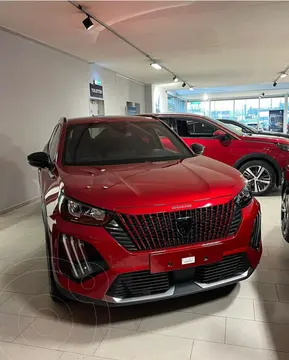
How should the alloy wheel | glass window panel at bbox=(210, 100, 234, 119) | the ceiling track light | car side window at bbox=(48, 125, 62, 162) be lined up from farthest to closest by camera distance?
glass window panel at bbox=(210, 100, 234, 119)
the alloy wheel
the ceiling track light
car side window at bbox=(48, 125, 62, 162)

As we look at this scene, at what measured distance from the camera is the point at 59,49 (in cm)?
671

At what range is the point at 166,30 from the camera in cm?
542

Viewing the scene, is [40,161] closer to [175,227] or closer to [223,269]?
[175,227]

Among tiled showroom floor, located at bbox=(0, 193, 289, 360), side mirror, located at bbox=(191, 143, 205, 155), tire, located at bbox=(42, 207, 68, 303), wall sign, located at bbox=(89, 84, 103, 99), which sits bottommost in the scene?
tiled showroom floor, located at bbox=(0, 193, 289, 360)

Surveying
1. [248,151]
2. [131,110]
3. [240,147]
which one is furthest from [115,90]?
[248,151]

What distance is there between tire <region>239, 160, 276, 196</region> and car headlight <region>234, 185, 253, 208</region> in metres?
3.52

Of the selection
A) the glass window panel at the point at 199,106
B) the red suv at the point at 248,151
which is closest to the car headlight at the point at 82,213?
the red suv at the point at 248,151

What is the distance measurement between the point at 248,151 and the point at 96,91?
4559mm

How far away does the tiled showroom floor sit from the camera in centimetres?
197

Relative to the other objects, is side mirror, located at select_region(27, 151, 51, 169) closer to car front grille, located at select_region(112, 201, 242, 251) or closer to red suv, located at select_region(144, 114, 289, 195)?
car front grille, located at select_region(112, 201, 242, 251)

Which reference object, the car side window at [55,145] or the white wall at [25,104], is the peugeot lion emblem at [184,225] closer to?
the car side window at [55,145]

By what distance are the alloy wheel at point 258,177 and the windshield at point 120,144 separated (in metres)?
2.81

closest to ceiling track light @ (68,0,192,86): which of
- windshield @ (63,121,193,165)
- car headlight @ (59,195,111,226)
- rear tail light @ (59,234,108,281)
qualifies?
windshield @ (63,121,193,165)

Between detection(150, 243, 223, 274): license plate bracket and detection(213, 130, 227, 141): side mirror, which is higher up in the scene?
detection(213, 130, 227, 141): side mirror
